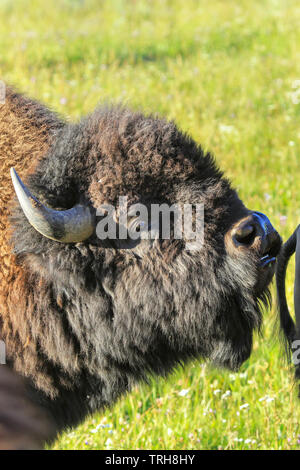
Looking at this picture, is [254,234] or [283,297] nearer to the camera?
[254,234]

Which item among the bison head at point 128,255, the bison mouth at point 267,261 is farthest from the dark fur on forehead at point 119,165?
the bison mouth at point 267,261

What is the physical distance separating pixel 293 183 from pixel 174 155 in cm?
373

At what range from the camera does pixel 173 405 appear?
4.16 m

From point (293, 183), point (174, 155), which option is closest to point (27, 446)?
point (174, 155)

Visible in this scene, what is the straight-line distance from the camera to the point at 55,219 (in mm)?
2783

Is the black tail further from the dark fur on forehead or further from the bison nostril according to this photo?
the dark fur on forehead

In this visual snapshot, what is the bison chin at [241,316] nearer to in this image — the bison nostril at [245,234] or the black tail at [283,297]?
the bison nostril at [245,234]

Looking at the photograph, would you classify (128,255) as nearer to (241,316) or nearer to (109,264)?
(109,264)

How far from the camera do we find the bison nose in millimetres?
2943

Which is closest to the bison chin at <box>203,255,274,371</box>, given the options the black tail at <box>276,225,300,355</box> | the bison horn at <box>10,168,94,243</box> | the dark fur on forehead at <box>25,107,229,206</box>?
the black tail at <box>276,225,300,355</box>

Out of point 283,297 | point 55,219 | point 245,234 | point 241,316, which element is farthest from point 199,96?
point 55,219

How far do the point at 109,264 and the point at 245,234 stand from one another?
0.58 m

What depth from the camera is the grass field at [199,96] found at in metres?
3.94

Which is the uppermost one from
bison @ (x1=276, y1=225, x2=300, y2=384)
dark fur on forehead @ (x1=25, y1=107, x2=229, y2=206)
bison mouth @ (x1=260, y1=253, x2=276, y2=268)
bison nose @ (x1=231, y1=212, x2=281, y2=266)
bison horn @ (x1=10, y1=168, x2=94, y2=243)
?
dark fur on forehead @ (x1=25, y1=107, x2=229, y2=206)
